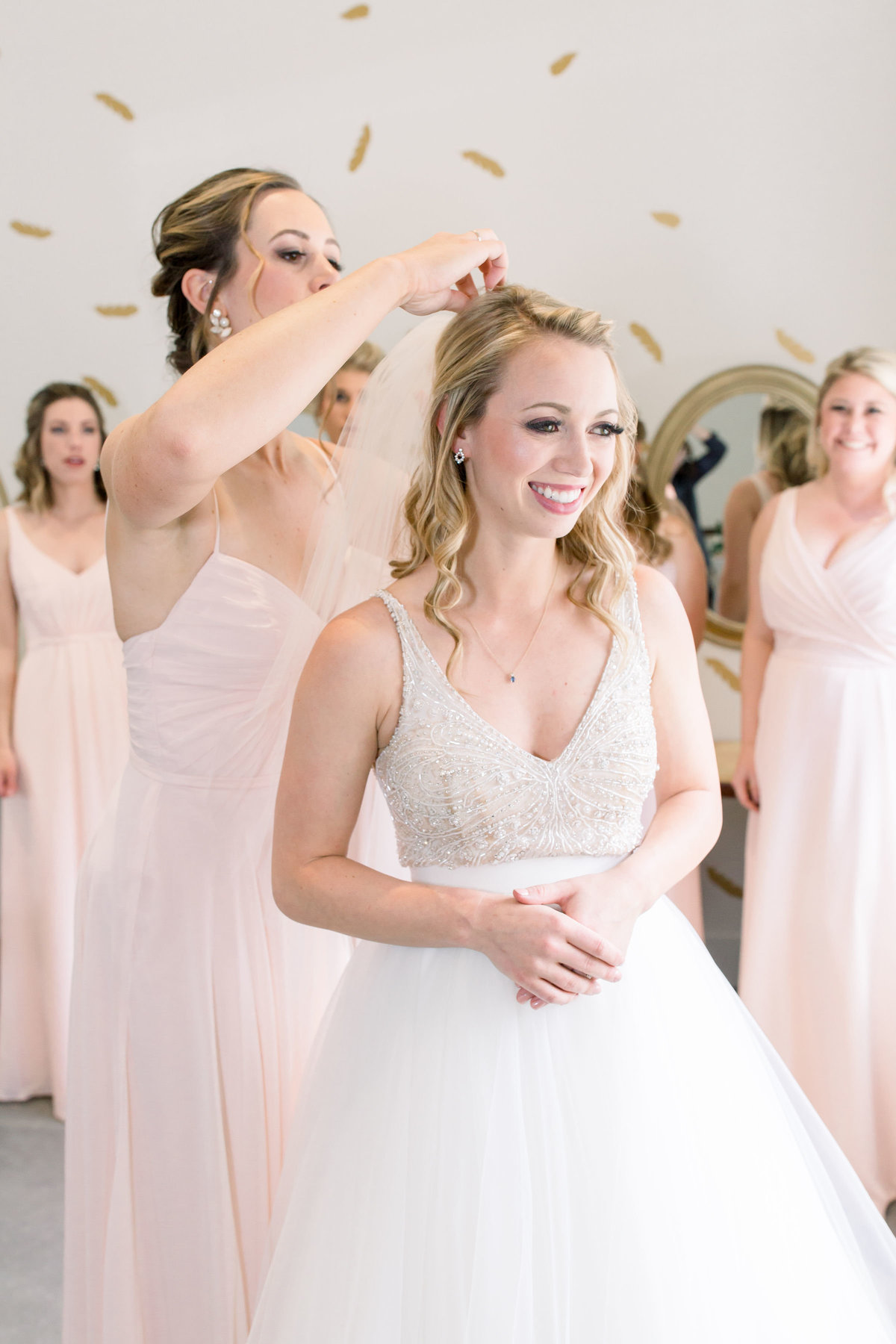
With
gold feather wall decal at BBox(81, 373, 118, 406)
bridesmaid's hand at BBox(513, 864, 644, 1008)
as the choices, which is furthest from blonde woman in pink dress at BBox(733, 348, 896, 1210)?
gold feather wall decal at BBox(81, 373, 118, 406)

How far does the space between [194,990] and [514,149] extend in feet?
10.8

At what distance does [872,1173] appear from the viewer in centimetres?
283

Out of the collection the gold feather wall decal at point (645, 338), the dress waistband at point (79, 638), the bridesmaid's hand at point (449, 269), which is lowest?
the dress waistband at point (79, 638)

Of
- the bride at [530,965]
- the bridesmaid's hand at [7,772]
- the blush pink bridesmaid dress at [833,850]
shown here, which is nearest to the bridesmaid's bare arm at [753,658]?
the blush pink bridesmaid dress at [833,850]

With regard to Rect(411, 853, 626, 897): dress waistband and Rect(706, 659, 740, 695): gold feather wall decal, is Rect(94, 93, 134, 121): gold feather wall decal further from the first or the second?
Rect(411, 853, 626, 897): dress waistband

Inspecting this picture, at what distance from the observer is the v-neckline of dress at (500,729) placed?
137cm

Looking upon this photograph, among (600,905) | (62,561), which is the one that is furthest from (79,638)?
(600,905)

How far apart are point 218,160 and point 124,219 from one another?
383 millimetres

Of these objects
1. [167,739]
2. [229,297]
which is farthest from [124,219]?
[167,739]

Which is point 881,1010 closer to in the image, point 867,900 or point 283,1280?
point 867,900

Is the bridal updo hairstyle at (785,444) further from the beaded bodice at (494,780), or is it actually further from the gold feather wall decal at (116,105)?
the beaded bodice at (494,780)

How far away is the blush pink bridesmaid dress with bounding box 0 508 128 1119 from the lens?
3.54 m

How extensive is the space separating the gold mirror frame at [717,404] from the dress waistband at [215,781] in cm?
260

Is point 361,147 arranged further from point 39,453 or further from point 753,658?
point 753,658
